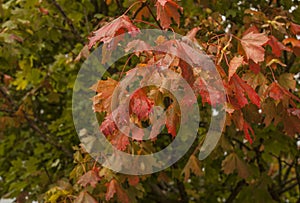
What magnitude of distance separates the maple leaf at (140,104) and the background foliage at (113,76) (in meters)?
0.32

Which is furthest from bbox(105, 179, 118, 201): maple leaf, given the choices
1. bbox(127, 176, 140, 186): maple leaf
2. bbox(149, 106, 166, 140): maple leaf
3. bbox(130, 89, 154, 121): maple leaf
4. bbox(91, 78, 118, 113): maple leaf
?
bbox(130, 89, 154, 121): maple leaf

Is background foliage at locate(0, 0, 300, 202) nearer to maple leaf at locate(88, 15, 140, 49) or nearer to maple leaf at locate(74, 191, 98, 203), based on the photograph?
maple leaf at locate(74, 191, 98, 203)

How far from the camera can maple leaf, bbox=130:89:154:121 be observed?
1.74 meters

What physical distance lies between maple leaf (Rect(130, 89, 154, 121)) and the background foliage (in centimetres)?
32

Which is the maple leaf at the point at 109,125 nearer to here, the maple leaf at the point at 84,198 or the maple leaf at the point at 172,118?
the maple leaf at the point at 172,118

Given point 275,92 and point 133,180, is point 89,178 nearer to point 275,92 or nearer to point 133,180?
point 133,180

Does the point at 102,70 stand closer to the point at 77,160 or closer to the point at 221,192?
the point at 77,160

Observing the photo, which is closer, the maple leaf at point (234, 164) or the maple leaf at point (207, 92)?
the maple leaf at point (207, 92)

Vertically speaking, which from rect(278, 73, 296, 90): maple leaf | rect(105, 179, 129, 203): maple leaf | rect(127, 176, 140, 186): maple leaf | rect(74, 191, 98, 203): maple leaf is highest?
rect(278, 73, 296, 90): maple leaf

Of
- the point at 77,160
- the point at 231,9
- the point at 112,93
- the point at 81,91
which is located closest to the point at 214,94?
the point at 112,93

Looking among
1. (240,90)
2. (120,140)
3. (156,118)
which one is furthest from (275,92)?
(120,140)

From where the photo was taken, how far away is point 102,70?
324cm

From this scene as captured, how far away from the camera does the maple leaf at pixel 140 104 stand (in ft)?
5.72

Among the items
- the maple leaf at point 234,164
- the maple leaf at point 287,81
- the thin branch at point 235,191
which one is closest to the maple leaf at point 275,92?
the maple leaf at point 287,81
